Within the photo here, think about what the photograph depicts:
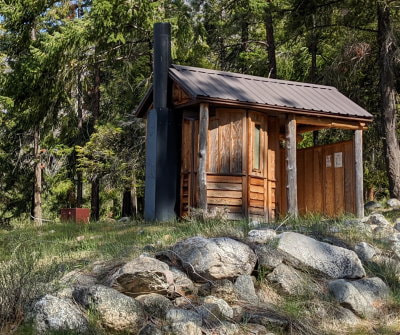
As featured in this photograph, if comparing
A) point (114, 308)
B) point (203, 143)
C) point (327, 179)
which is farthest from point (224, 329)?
point (327, 179)

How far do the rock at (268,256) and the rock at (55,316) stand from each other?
8.45 feet

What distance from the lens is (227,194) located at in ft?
44.0

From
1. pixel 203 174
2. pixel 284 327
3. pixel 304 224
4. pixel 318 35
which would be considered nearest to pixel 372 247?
pixel 304 224

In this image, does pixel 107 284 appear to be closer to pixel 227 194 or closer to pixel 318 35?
pixel 227 194

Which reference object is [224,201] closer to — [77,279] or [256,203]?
[256,203]

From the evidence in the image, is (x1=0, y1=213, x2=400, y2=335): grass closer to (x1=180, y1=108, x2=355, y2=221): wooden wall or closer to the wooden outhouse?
the wooden outhouse

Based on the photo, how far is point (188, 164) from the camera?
45.6ft

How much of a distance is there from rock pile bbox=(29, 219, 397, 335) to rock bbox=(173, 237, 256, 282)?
1 centimetres

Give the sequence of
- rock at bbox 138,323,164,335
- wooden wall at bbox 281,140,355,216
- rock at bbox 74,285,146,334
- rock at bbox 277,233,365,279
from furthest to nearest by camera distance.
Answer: wooden wall at bbox 281,140,355,216
rock at bbox 277,233,365,279
rock at bbox 74,285,146,334
rock at bbox 138,323,164,335

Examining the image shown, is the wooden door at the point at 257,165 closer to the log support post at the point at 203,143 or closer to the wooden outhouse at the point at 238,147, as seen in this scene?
the wooden outhouse at the point at 238,147

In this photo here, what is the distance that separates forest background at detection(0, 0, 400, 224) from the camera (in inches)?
747

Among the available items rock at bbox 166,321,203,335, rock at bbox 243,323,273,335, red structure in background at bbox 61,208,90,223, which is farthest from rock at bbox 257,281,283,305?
red structure in background at bbox 61,208,90,223

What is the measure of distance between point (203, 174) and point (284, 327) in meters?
6.98

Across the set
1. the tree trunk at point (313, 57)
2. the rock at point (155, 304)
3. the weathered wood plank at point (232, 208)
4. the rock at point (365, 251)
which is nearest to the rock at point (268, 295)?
the rock at point (155, 304)
